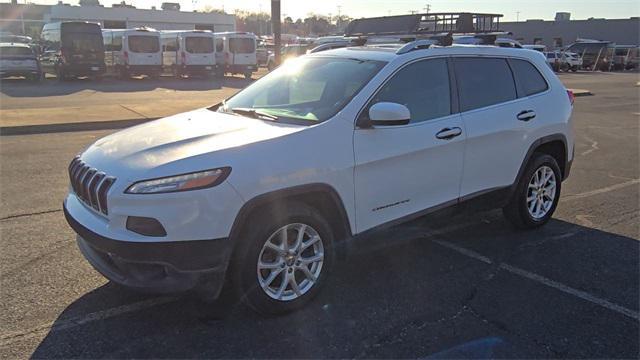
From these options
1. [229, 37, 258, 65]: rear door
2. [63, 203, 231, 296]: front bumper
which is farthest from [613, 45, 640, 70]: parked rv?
[63, 203, 231, 296]: front bumper

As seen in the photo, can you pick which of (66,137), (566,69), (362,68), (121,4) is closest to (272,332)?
(362,68)

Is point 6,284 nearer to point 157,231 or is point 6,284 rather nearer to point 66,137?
point 157,231

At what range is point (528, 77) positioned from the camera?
17.5 ft

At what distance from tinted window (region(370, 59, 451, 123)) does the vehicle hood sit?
0.87 meters

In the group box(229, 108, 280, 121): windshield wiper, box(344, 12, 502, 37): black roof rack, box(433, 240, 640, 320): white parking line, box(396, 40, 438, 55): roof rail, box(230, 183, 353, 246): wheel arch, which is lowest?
box(433, 240, 640, 320): white parking line

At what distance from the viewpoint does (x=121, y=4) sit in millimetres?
78125

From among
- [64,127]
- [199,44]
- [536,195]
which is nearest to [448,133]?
[536,195]

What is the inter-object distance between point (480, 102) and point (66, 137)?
28.3 feet

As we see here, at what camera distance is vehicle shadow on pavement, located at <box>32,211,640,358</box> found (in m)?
3.29

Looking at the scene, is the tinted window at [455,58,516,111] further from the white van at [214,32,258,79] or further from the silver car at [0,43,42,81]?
the white van at [214,32,258,79]

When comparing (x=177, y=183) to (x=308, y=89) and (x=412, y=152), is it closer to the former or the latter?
(x=308, y=89)

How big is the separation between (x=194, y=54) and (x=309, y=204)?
2717 centimetres

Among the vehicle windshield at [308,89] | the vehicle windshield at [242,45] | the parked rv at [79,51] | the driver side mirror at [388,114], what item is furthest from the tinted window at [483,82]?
the vehicle windshield at [242,45]

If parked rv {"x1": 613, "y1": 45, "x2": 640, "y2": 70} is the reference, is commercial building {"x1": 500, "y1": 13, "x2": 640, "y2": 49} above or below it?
above
